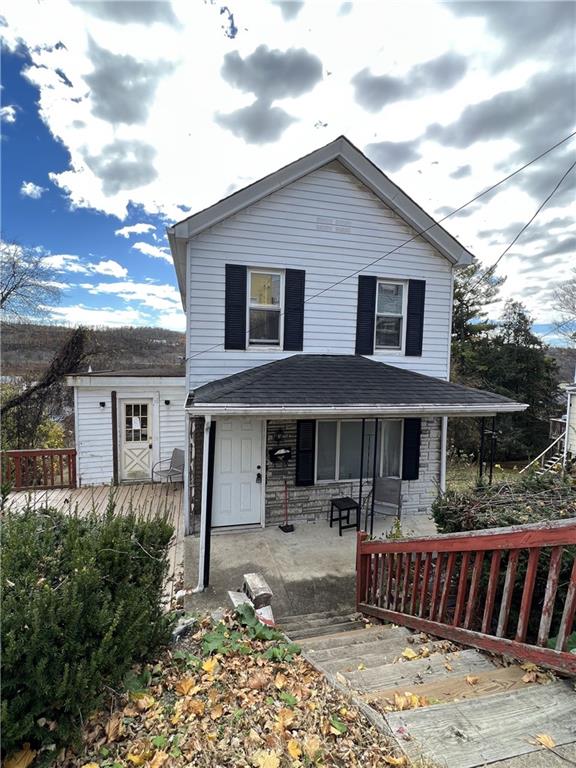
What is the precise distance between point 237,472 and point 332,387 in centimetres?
233

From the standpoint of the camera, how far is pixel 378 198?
7.45 m

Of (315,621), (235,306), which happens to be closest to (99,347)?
(235,306)

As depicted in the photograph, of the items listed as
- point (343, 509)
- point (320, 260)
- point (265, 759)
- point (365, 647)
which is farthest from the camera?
point (320, 260)

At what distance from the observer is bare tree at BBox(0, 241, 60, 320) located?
44.3ft

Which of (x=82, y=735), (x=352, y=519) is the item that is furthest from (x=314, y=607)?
(x=82, y=735)

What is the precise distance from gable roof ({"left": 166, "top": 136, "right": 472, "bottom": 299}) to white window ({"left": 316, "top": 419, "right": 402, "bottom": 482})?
3.91 meters

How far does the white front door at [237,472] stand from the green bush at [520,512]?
11.5ft

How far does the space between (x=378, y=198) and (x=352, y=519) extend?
644cm

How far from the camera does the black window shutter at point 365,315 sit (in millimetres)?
7469

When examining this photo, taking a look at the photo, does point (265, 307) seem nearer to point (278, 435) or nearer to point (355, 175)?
point (278, 435)

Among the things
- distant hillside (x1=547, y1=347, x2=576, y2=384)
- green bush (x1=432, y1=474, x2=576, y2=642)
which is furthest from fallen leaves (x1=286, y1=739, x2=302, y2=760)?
distant hillside (x1=547, y1=347, x2=576, y2=384)

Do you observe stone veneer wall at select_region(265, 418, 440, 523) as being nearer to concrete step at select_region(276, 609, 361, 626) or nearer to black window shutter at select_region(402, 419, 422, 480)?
black window shutter at select_region(402, 419, 422, 480)

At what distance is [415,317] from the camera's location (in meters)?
7.78

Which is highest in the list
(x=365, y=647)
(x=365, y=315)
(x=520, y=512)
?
(x=365, y=315)
